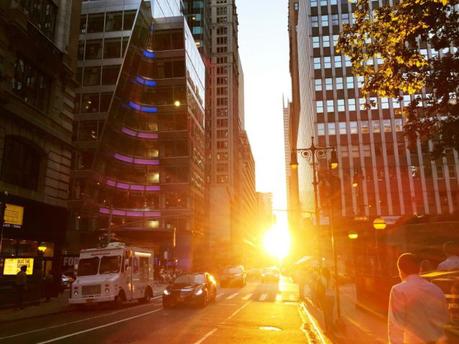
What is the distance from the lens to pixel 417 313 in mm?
3789

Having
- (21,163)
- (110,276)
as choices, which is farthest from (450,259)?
(21,163)

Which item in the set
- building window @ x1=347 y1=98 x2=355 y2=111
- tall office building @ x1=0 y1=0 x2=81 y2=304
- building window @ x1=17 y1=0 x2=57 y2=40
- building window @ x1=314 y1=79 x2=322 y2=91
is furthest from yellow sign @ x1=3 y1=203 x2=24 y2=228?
building window @ x1=347 y1=98 x2=355 y2=111

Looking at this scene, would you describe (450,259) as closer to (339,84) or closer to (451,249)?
(451,249)

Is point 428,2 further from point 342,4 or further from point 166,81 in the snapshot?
point 342,4

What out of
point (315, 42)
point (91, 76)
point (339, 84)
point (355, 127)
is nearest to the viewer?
point (91, 76)

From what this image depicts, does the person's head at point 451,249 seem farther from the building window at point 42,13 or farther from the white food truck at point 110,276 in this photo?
the building window at point 42,13

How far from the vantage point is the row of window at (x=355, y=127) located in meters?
68.6

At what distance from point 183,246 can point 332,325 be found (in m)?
50.2

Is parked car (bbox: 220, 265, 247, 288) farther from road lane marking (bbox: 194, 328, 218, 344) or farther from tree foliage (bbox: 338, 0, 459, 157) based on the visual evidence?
tree foliage (bbox: 338, 0, 459, 157)

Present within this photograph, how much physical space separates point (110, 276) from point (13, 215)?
6244mm

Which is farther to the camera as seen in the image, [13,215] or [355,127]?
[355,127]

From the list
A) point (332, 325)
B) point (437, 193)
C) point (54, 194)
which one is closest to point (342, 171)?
point (437, 193)

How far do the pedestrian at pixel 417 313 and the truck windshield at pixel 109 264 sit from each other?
54.8 ft

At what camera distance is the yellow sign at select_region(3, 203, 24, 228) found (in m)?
19.4
